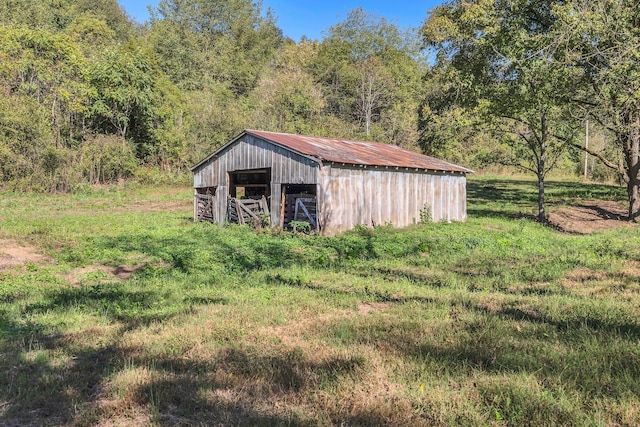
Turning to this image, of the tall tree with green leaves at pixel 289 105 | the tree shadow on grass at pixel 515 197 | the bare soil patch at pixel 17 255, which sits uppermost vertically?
the tall tree with green leaves at pixel 289 105

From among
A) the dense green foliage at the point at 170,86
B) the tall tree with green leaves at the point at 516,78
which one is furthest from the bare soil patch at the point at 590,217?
the dense green foliage at the point at 170,86

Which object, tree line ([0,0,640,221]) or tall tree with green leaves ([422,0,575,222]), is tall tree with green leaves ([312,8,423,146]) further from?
tall tree with green leaves ([422,0,575,222])

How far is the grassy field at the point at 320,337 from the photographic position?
10.9ft

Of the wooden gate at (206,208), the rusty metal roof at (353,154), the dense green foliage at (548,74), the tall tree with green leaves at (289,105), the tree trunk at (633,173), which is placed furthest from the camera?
the tall tree with green leaves at (289,105)

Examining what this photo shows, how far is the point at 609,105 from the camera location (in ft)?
50.5

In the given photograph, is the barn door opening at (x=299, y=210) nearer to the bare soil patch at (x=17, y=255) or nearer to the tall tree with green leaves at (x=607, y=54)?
the bare soil patch at (x=17, y=255)

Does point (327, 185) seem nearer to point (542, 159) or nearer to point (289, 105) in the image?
point (542, 159)

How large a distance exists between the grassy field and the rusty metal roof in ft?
18.3

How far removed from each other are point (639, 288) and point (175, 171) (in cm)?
3714

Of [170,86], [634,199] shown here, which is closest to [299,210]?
[634,199]

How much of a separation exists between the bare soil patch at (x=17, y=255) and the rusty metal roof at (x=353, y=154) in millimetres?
8719

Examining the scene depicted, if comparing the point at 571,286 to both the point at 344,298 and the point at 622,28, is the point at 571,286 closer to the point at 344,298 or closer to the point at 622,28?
the point at 344,298

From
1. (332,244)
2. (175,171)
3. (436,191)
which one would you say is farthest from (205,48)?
(332,244)

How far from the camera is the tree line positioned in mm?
15844
